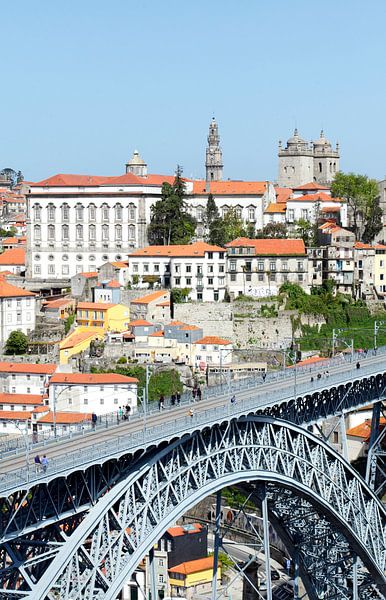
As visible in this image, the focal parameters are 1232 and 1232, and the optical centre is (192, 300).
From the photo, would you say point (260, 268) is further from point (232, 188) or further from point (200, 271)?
point (232, 188)

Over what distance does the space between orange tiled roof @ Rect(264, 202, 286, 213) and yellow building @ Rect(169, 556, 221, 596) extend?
1718 inches

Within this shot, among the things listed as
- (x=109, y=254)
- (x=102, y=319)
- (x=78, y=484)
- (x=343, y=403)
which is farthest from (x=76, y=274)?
(x=78, y=484)

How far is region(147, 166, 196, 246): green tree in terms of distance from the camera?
95.8 m

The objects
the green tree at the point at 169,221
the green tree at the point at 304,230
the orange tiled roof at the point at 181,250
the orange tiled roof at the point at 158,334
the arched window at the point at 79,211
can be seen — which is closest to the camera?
the orange tiled roof at the point at 158,334

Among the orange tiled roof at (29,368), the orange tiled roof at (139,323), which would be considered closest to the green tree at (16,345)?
the orange tiled roof at (29,368)

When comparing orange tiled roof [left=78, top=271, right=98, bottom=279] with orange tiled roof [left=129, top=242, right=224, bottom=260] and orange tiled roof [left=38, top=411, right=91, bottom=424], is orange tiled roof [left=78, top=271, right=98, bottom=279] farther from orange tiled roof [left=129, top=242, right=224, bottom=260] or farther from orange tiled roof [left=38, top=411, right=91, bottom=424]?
orange tiled roof [left=38, top=411, right=91, bottom=424]

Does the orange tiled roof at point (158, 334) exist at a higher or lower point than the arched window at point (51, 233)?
lower

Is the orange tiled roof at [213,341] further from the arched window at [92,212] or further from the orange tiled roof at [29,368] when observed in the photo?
the arched window at [92,212]

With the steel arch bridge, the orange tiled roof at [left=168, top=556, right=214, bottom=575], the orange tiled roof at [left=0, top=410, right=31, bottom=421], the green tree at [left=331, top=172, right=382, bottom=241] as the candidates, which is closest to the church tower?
the green tree at [left=331, top=172, right=382, bottom=241]

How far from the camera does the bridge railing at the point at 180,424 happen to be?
3334 cm

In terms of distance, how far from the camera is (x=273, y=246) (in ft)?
291

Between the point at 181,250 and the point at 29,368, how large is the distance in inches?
676

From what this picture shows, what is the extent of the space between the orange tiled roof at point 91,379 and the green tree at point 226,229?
23.3 metres

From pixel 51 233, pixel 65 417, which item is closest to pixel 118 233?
pixel 51 233
